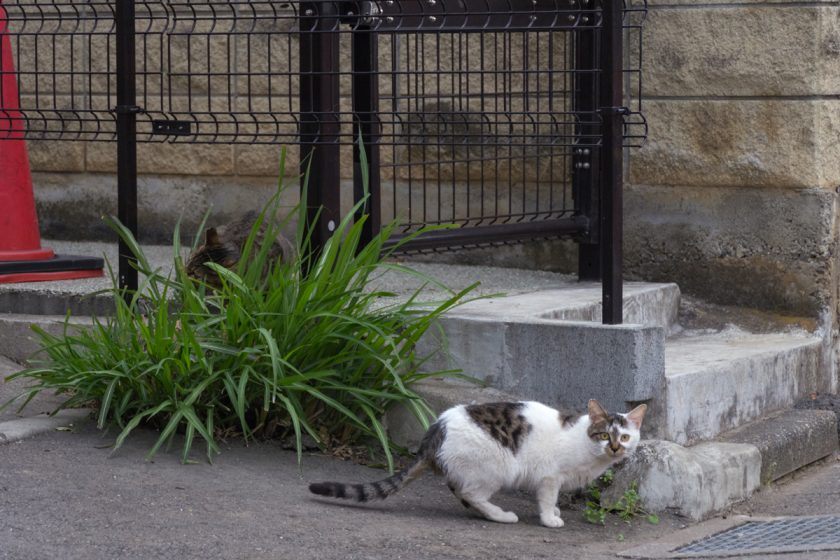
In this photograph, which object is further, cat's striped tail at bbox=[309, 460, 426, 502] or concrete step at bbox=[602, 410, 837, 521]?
concrete step at bbox=[602, 410, 837, 521]

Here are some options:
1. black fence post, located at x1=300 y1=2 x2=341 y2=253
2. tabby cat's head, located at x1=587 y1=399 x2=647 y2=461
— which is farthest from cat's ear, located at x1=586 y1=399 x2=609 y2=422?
black fence post, located at x1=300 y1=2 x2=341 y2=253

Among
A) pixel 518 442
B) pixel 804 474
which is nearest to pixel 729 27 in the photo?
pixel 804 474

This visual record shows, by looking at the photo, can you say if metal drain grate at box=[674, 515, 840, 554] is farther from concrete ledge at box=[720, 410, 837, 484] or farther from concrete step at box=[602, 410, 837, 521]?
concrete ledge at box=[720, 410, 837, 484]

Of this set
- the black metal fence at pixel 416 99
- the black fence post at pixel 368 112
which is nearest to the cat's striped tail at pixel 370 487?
the black metal fence at pixel 416 99

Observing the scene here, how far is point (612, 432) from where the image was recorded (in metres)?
4.42

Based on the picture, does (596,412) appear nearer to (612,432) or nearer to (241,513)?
(612,432)

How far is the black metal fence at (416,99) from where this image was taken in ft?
17.8

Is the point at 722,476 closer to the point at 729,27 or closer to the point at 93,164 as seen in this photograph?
the point at 729,27

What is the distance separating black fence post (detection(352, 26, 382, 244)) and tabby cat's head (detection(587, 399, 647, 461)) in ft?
5.15

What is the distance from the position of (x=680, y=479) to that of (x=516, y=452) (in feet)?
2.08

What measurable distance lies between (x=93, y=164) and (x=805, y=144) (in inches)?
171

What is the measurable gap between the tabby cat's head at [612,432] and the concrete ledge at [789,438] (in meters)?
0.87

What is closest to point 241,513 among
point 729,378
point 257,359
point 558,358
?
point 257,359

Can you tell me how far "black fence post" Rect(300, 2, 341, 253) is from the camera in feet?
17.7
